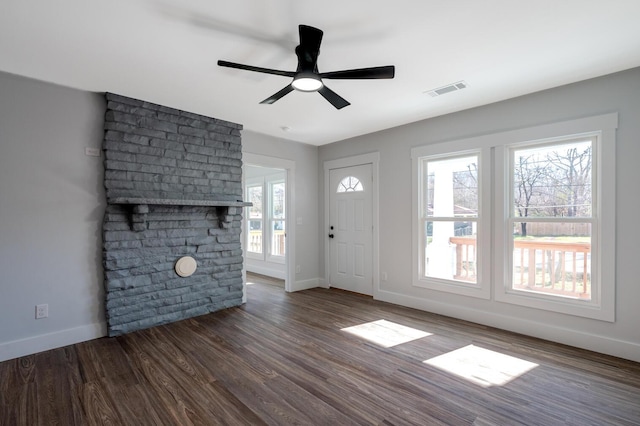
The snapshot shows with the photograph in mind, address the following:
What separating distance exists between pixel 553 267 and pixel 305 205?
3.53 metres

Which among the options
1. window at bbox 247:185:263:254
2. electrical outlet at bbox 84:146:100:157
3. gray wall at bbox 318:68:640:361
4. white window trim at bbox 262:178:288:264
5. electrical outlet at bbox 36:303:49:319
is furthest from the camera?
window at bbox 247:185:263:254

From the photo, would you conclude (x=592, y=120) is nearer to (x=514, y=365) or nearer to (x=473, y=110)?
(x=473, y=110)

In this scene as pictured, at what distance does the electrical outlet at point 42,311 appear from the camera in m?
2.93

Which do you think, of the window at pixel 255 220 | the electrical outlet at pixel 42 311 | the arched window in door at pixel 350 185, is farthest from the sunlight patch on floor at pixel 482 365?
the window at pixel 255 220

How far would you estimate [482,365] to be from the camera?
8.64ft

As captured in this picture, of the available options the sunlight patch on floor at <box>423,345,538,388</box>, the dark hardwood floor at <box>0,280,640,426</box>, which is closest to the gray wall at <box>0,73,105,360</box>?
the dark hardwood floor at <box>0,280,640,426</box>

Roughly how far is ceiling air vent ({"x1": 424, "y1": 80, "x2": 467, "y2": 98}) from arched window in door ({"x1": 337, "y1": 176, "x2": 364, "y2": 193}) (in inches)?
77.9

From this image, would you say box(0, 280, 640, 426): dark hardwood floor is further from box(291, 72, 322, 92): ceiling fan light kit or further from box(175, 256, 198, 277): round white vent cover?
box(291, 72, 322, 92): ceiling fan light kit

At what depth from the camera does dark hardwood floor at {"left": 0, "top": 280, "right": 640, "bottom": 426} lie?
2006 millimetres

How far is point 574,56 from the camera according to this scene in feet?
8.29

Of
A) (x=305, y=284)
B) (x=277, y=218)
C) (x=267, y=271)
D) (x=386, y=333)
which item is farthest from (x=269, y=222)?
(x=386, y=333)

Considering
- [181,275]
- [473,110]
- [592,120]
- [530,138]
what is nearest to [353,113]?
[473,110]

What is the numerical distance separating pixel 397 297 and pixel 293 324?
1.65 metres

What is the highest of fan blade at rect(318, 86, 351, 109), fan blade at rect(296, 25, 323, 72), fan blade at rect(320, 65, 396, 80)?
fan blade at rect(296, 25, 323, 72)
